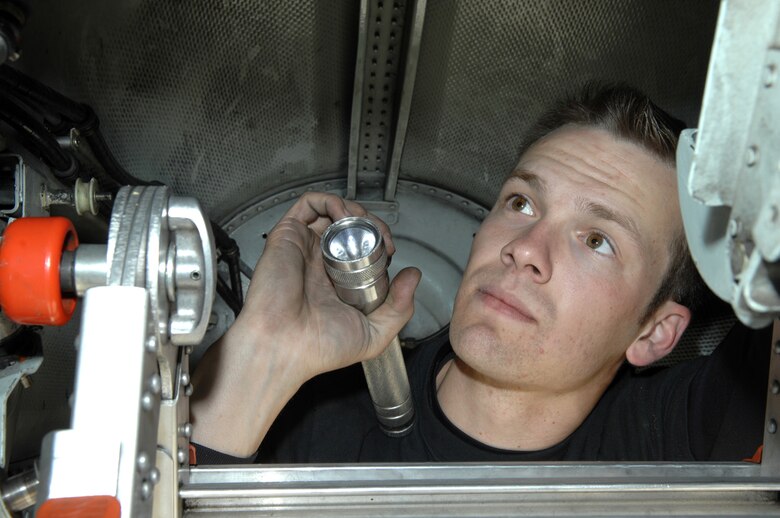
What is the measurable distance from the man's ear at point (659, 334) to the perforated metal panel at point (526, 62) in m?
0.48

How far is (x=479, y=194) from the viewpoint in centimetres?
165

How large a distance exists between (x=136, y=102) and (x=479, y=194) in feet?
2.68

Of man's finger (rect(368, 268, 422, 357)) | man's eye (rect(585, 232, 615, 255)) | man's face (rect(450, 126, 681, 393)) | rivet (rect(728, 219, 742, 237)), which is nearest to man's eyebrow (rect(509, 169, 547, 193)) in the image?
man's face (rect(450, 126, 681, 393))

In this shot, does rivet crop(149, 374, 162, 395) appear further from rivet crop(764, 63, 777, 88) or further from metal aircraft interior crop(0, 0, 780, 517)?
rivet crop(764, 63, 777, 88)

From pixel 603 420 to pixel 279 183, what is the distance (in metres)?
0.89

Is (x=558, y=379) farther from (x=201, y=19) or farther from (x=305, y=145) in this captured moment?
(x=201, y=19)

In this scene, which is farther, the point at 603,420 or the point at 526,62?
the point at 526,62

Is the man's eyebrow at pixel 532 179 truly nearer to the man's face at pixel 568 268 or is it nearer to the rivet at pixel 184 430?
the man's face at pixel 568 268

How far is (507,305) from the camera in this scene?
1093mm

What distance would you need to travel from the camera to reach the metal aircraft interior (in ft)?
1.60

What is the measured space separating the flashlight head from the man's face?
226 millimetres

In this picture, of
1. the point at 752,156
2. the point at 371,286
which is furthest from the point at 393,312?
the point at 752,156

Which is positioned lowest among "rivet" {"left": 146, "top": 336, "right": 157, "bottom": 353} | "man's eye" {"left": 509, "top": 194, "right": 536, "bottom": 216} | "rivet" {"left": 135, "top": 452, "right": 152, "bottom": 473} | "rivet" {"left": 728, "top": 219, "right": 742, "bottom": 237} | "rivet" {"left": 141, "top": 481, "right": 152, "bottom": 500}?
"man's eye" {"left": 509, "top": 194, "right": 536, "bottom": 216}

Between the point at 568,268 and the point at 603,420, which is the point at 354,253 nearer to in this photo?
the point at 568,268
